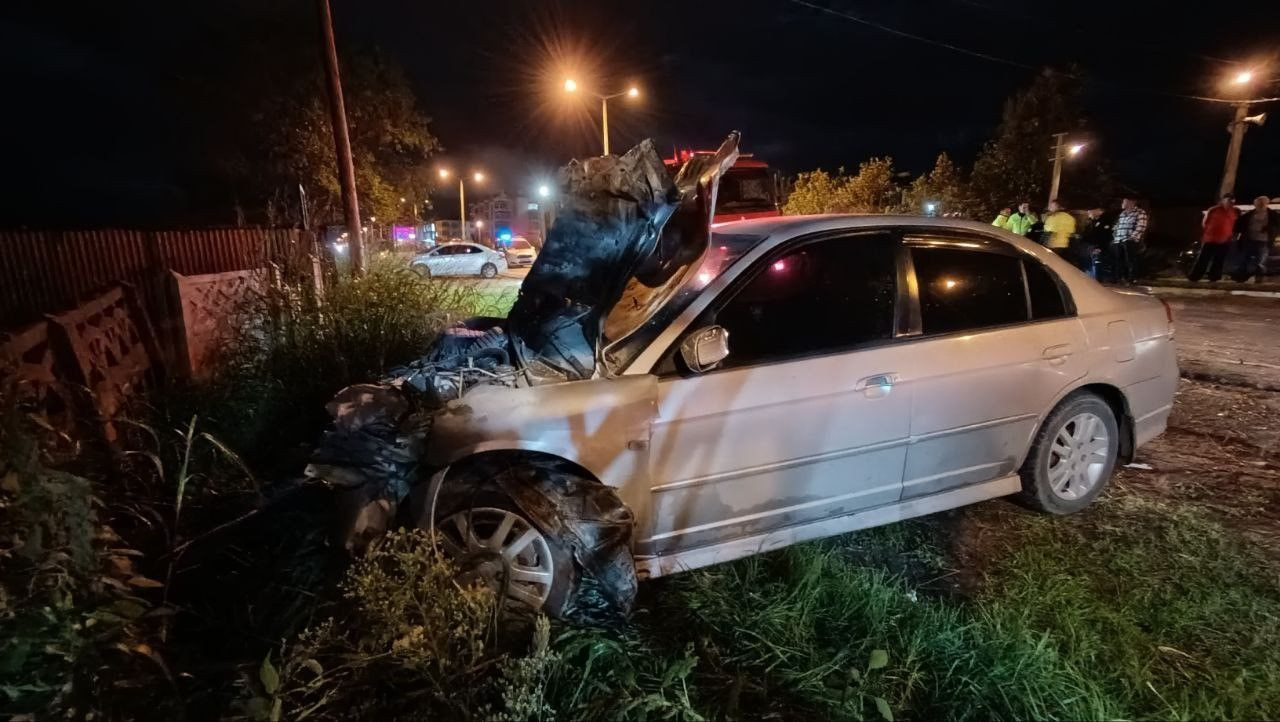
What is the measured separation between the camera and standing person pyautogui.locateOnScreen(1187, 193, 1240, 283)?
11781 millimetres

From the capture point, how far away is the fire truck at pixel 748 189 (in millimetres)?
11016

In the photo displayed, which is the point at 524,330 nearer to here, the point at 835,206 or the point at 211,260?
the point at 211,260

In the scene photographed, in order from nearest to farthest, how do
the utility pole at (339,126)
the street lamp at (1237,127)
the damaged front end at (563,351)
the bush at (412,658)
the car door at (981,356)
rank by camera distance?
1. the bush at (412,658)
2. the damaged front end at (563,351)
3. the car door at (981,356)
4. the utility pole at (339,126)
5. the street lamp at (1237,127)

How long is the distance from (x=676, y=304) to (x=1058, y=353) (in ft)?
6.39

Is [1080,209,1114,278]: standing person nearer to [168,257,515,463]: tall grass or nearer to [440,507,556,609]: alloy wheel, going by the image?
[168,257,515,463]: tall grass

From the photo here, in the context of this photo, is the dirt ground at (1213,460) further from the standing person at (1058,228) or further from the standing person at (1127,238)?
the standing person at (1127,238)

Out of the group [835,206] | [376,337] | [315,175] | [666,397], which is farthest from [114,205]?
[666,397]

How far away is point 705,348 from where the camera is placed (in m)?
2.51

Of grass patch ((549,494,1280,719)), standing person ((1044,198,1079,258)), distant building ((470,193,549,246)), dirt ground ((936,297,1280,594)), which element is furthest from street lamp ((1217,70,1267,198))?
distant building ((470,193,549,246))

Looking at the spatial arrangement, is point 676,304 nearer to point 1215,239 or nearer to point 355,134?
point 1215,239

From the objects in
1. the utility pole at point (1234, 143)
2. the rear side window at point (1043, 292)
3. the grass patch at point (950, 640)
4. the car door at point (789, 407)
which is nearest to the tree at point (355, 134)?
the car door at point (789, 407)

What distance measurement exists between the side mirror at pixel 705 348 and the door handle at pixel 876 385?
2.16 feet

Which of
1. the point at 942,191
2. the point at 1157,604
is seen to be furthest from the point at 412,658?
the point at 942,191

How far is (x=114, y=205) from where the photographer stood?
53.9m
